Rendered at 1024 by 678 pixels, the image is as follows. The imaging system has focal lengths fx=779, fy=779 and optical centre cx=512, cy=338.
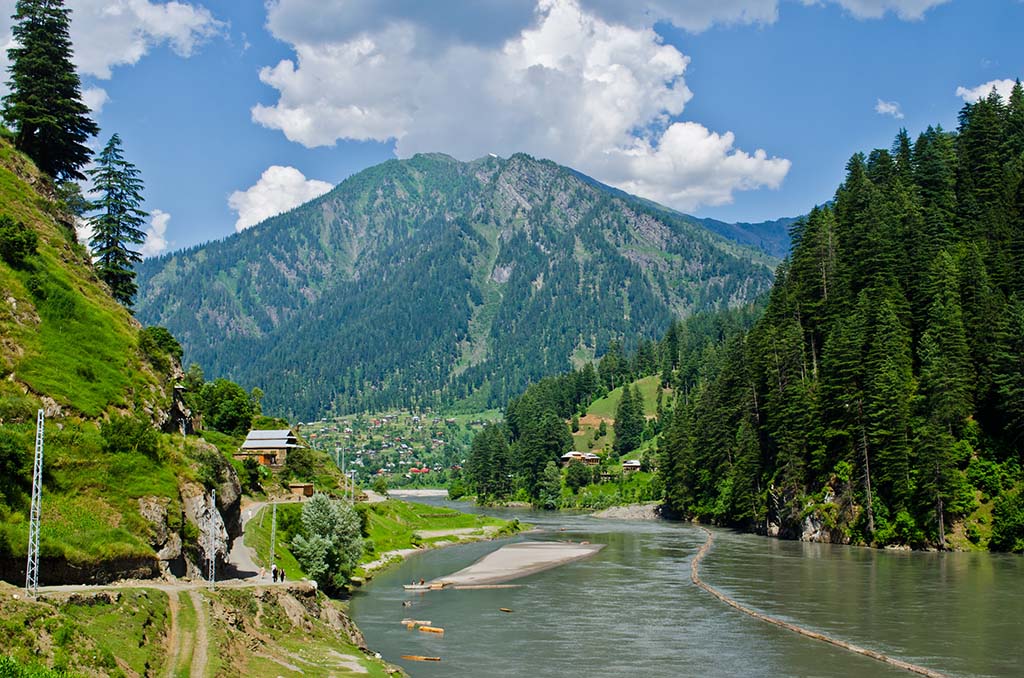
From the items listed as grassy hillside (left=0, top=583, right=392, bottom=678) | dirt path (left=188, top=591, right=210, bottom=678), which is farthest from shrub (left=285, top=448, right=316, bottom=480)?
dirt path (left=188, top=591, right=210, bottom=678)

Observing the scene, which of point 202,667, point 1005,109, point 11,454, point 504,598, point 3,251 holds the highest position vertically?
point 1005,109

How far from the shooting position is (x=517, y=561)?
10950 cm

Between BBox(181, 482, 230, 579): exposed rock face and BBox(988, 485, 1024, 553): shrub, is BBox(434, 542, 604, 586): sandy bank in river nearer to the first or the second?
BBox(181, 482, 230, 579): exposed rock face

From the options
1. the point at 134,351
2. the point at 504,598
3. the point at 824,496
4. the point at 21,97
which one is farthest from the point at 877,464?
the point at 21,97

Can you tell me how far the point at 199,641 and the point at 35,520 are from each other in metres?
10.1

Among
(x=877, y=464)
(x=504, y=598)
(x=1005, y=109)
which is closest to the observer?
(x=504, y=598)

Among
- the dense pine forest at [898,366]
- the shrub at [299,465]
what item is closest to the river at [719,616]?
the dense pine forest at [898,366]

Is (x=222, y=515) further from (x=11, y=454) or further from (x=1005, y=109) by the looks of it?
(x=1005, y=109)

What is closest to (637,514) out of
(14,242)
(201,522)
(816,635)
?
(816,635)

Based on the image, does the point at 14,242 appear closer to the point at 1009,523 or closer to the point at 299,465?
the point at 299,465

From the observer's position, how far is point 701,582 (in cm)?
8475

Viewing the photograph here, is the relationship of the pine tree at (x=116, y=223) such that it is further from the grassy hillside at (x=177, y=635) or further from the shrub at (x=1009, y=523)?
the shrub at (x=1009, y=523)

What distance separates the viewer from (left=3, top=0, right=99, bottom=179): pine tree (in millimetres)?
80250

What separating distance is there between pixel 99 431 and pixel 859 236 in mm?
119462
